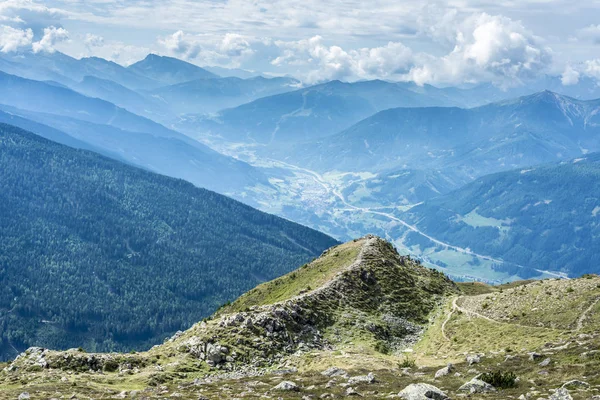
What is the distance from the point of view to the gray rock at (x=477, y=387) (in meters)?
38.9

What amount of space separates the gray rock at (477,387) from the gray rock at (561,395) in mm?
5247

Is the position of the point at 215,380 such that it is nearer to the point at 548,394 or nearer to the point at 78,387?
the point at 78,387

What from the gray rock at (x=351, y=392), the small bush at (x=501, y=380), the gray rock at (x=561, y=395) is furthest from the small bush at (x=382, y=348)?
the gray rock at (x=561, y=395)

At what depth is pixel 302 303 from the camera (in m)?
78.6

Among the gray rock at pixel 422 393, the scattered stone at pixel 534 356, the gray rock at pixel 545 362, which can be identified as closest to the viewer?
the gray rock at pixel 422 393

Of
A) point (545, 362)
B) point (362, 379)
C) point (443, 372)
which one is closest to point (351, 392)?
point (362, 379)

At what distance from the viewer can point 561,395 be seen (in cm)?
3366

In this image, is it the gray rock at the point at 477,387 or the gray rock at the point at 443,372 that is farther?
the gray rock at the point at 443,372

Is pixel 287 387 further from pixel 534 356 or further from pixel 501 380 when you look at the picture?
pixel 534 356

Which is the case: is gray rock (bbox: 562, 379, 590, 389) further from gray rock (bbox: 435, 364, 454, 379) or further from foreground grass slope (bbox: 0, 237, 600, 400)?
gray rock (bbox: 435, 364, 454, 379)

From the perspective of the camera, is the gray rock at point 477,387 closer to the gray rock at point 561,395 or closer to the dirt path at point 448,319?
the gray rock at point 561,395

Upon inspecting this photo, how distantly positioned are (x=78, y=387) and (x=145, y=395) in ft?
20.4

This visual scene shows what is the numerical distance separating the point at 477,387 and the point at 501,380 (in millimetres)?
2067

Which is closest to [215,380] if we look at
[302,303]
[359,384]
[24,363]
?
[359,384]
